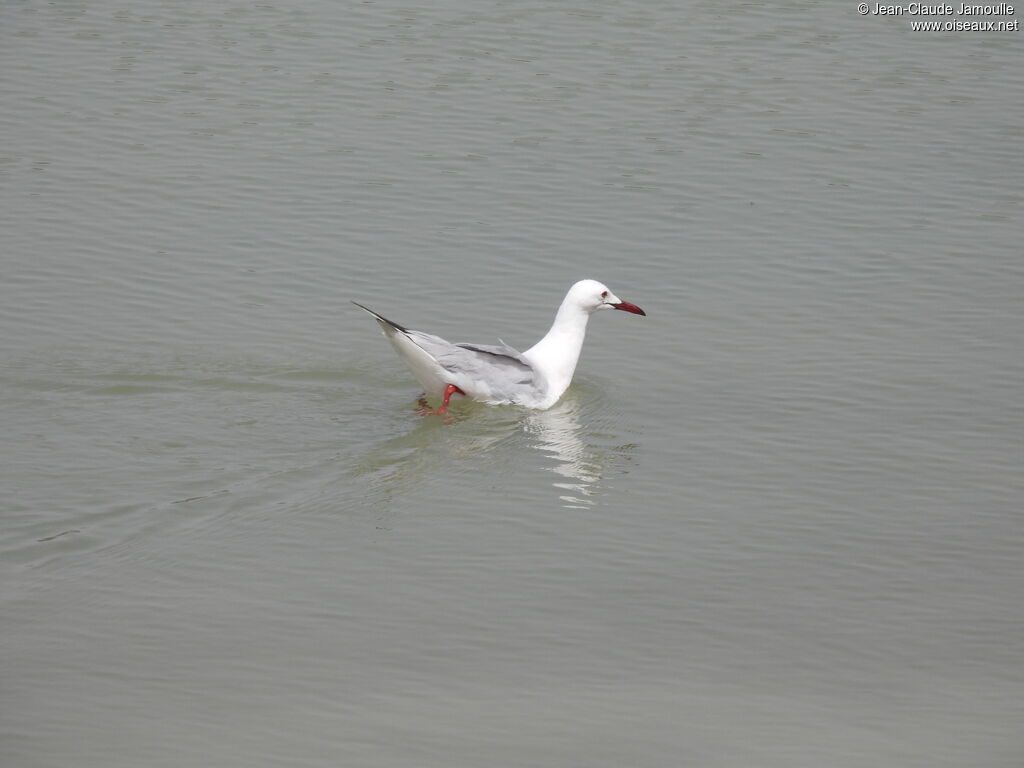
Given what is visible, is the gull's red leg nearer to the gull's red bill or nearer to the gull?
the gull

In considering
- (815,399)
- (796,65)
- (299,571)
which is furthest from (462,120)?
(299,571)

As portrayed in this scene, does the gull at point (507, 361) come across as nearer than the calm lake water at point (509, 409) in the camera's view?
No

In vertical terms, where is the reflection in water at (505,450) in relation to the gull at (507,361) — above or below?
below

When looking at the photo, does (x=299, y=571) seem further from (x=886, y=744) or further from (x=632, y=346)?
(x=632, y=346)

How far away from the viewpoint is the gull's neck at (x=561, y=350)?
11969mm

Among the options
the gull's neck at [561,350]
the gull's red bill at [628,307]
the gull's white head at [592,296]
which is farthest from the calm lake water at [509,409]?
the gull's white head at [592,296]

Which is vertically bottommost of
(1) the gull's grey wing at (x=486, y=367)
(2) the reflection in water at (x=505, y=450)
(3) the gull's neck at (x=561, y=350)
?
(2) the reflection in water at (x=505, y=450)

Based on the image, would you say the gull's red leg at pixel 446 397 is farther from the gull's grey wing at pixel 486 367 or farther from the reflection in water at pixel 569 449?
the reflection in water at pixel 569 449

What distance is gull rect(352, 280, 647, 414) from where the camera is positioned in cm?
1138

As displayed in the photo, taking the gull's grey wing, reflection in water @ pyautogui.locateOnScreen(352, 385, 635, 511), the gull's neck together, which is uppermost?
the gull's neck

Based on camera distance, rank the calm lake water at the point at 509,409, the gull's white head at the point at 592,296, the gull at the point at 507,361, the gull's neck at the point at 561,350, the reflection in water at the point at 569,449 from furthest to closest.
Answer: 1. the gull's white head at the point at 592,296
2. the gull's neck at the point at 561,350
3. the gull at the point at 507,361
4. the reflection in water at the point at 569,449
5. the calm lake water at the point at 509,409

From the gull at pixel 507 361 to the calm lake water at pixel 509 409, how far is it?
261 mm

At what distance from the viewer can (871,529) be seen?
9.53 meters

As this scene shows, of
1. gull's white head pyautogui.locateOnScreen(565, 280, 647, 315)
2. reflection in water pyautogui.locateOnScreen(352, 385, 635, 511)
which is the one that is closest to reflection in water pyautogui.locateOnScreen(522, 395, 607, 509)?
reflection in water pyautogui.locateOnScreen(352, 385, 635, 511)
